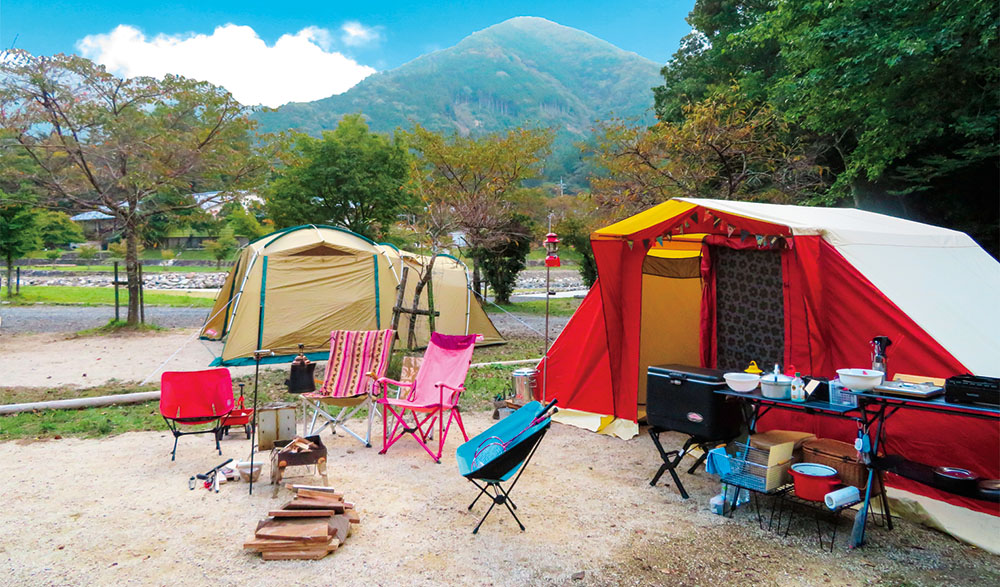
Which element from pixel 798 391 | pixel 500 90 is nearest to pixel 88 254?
pixel 798 391

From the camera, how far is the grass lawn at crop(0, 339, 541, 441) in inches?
200

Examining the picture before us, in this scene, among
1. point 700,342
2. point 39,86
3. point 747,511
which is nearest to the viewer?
point 747,511

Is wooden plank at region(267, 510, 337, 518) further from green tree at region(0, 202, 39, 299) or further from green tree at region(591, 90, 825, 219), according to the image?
green tree at region(0, 202, 39, 299)

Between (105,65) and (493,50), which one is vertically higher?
(493,50)

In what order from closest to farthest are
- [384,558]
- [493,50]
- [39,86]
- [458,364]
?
[384,558]
[458,364]
[39,86]
[493,50]

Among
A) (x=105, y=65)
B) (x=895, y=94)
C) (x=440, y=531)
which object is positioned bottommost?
(x=440, y=531)

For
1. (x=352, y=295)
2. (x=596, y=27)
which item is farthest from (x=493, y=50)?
(x=352, y=295)

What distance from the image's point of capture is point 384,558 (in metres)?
2.91

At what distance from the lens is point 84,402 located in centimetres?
581

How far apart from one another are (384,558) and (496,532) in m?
0.63

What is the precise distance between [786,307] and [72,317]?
48.7ft

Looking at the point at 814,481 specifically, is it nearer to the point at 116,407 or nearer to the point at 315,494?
the point at 315,494

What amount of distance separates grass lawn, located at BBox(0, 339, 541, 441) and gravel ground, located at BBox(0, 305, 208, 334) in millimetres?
5535

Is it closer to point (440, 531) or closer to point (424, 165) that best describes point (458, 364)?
point (440, 531)
